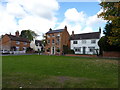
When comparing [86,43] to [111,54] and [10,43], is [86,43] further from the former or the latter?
[10,43]

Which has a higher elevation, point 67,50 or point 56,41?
point 56,41

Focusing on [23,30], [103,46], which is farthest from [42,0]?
[23,30]

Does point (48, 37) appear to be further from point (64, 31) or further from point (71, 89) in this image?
point (71, 89)

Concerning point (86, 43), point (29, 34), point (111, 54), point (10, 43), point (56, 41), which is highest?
point (29, 34)

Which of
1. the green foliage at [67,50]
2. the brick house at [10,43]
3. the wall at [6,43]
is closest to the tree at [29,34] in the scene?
the brick house at [10,43]

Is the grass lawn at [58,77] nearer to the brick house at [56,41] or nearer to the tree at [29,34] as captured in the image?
the brick house at [56,41]

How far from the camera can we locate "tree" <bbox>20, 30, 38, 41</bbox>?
Answer: 80.1 meters

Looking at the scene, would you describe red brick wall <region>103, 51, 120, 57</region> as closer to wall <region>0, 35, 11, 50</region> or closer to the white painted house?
the white painted house

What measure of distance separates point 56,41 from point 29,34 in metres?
42.7

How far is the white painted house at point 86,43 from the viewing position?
123 feet

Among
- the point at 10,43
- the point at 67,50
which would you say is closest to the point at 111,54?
the point at 67,50

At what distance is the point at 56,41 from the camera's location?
4369 centimetres

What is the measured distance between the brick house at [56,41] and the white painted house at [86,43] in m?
3.03

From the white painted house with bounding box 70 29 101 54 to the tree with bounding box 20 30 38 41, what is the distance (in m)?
45.4
